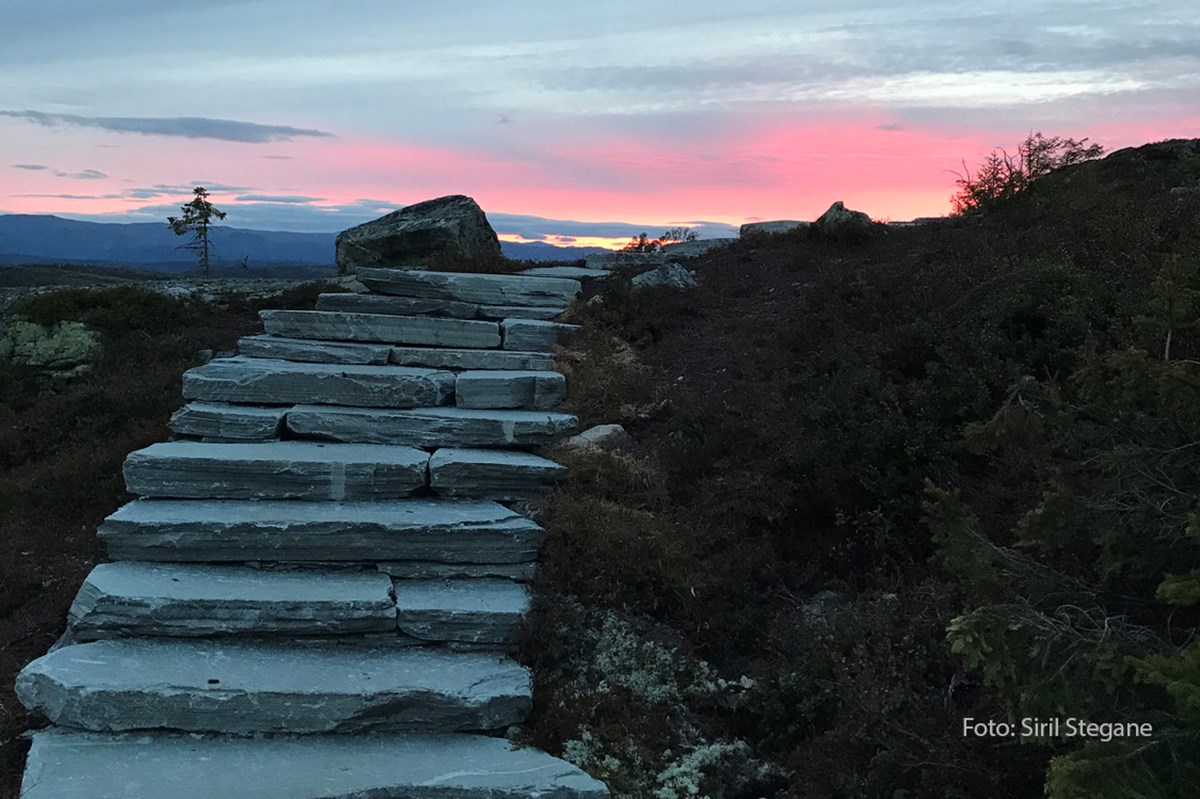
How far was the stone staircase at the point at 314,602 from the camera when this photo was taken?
164 inches

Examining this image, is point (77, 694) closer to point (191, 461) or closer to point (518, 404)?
point (191, 461)

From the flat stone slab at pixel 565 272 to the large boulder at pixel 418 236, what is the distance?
105 cm

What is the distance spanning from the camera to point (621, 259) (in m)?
13.9

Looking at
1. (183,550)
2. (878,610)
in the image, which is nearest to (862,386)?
(878,610)

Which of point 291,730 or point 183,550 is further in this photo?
point 183,550

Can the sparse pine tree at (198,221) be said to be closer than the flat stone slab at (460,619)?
No

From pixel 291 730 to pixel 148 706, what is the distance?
0.75 metres

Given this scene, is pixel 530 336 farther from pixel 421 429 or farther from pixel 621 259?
pixel 621 259

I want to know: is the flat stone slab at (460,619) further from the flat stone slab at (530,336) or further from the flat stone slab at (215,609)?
the flat stone slab at (530,336)

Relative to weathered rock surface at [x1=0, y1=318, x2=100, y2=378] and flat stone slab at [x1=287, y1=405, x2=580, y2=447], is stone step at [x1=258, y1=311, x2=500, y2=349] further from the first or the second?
weathered rock surface at [x1=0, y1=318, x2=100, y2=378]

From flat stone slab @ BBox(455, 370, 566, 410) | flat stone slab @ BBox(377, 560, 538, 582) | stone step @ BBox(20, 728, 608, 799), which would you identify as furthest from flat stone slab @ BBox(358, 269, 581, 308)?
stone step @ BBox(20, 728, 608, 799)

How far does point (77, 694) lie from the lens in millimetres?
4352

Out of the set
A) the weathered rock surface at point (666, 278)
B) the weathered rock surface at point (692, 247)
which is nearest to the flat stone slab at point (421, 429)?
the weathered rock surface at point (666, 278)

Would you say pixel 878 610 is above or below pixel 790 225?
below
